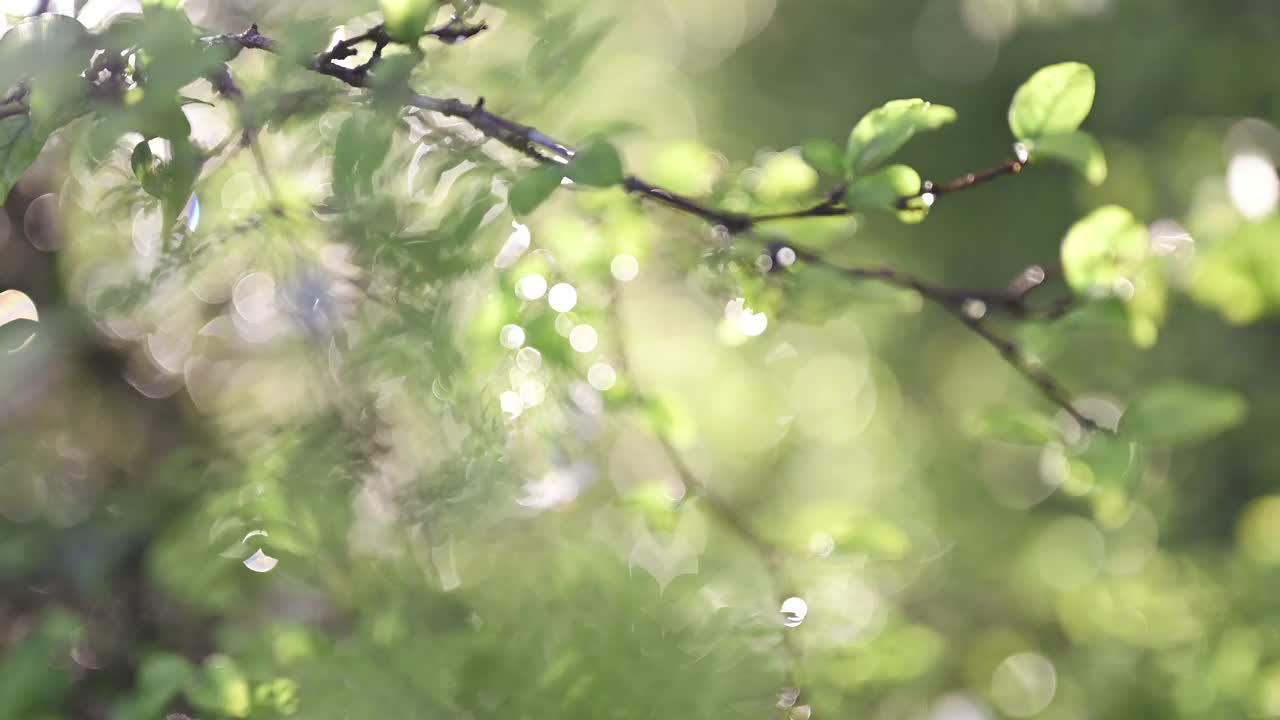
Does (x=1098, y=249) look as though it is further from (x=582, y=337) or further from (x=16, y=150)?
(x=16, y=150)

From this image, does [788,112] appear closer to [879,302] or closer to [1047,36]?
[1047,36]

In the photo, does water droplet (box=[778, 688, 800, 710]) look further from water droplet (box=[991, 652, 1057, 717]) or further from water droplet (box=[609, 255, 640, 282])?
water droplet (box=[991, 652, 1057, 717])

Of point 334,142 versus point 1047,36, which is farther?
point 1047,36

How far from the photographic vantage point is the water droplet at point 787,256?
0.47 m

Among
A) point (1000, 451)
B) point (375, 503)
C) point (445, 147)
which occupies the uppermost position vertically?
point (445, 147)

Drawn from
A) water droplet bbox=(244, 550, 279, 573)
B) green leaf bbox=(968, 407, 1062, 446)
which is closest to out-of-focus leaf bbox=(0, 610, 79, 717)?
water droplet bbox=(244, 550, 279, 573)

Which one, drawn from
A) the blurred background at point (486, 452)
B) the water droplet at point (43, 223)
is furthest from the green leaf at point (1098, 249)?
the water droplet at point (43, 223)

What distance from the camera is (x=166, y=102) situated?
1.01 ft

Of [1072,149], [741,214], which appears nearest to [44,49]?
[741,214]

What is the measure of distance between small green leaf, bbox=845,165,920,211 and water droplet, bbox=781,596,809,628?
19 centimetres

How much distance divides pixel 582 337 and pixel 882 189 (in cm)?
19

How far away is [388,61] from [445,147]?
0.04 meters

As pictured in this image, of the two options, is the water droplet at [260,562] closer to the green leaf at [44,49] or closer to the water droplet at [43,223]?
the green leaf at [44,49]

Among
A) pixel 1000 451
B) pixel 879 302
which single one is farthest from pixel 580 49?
pixel 1000 451
